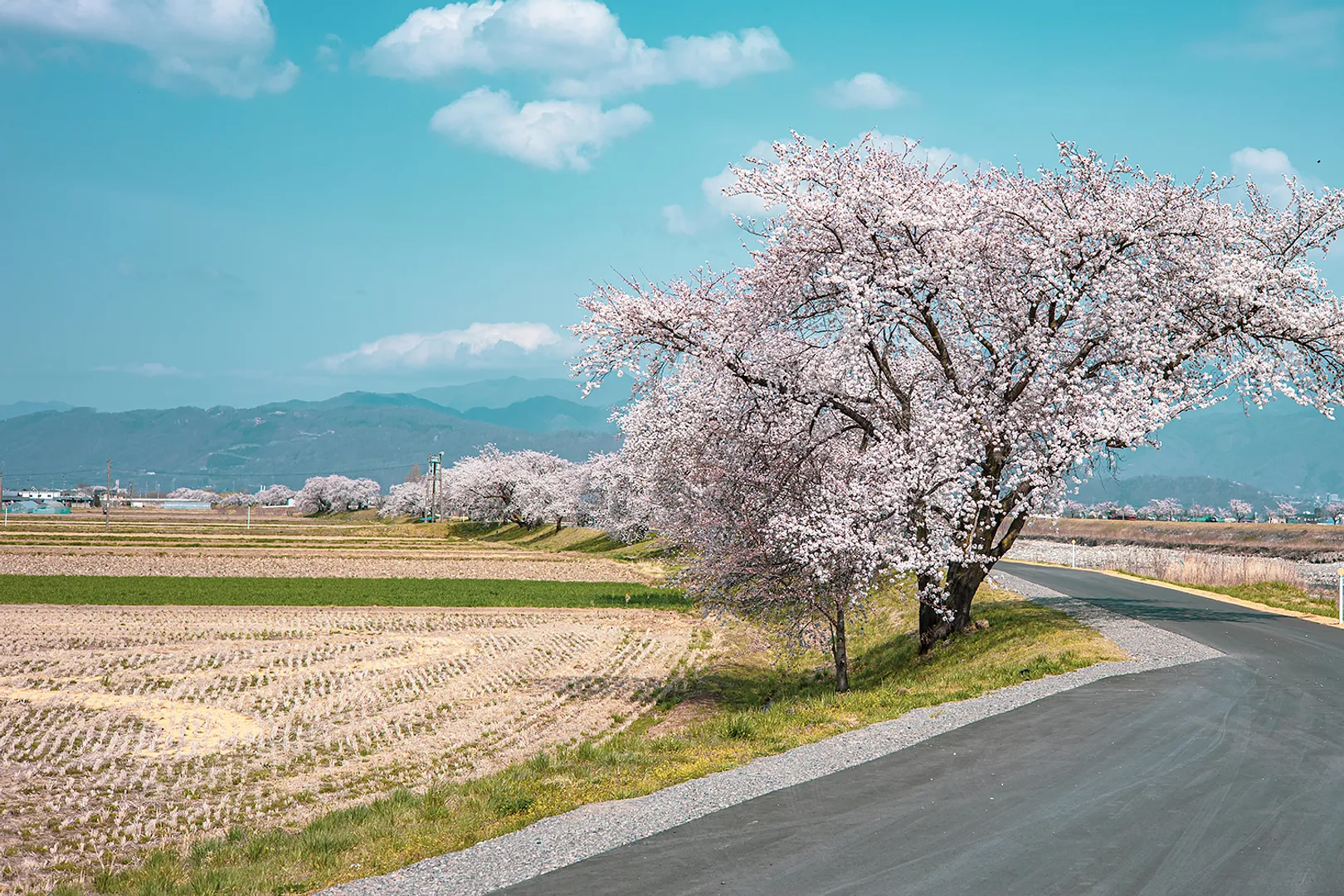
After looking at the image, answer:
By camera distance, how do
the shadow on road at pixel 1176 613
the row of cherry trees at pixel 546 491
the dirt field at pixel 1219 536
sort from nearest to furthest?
the shadow on road at pixel 1176 613 → the dirt field at pixel 1219 536 → the row of cherry trees at pixel 546 491

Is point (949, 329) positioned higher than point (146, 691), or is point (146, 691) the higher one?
point (949, 329)

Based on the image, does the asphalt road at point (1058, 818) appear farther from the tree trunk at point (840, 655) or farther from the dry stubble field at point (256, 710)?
the dry stubble field at point (256, 710)

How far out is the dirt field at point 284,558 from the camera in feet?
205

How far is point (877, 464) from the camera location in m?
21.3

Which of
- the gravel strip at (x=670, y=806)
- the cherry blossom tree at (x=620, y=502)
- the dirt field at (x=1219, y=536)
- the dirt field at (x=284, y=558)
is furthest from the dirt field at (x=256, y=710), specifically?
the dirt field at (x=1219, y=536)

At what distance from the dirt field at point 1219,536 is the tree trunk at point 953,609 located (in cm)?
3993

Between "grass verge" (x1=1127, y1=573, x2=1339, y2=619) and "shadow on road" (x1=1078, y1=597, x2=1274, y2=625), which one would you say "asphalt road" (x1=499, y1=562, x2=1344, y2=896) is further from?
"grass verge" (x1=1127, y1=573, x2=1339, y2=619)

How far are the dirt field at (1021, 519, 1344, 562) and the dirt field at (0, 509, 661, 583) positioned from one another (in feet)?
115

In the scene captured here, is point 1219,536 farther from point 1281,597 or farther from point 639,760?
point 639,760

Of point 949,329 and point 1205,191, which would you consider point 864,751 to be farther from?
point 1205,191

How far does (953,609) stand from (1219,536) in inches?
3572

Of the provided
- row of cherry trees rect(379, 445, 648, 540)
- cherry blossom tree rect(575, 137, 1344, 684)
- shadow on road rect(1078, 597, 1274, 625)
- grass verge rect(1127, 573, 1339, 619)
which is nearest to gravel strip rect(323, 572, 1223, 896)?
cherry blossom tree rect(575, 137, 1344, 684)

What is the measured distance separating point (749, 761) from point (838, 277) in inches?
422

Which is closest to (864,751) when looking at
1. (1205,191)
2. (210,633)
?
(1205,191)
